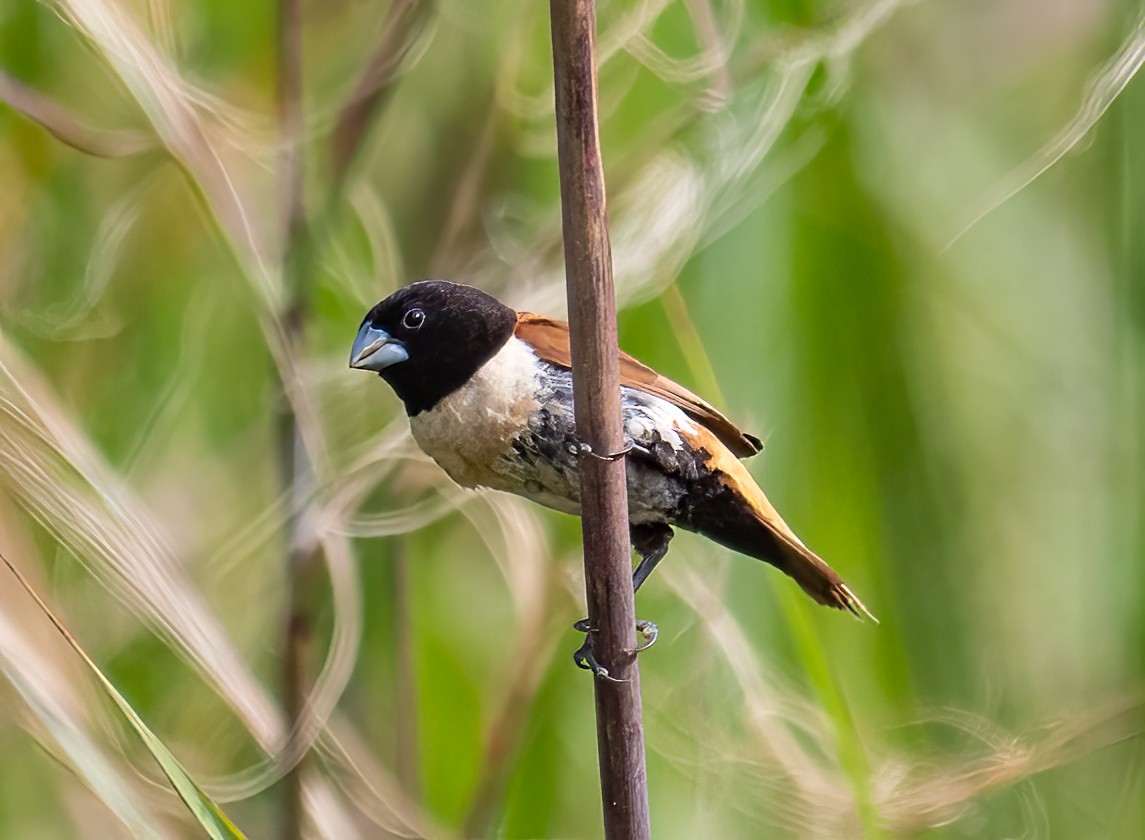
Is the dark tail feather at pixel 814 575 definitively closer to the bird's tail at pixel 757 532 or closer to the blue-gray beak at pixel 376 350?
the bird's tail at pixel 757 532

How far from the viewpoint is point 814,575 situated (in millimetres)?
843

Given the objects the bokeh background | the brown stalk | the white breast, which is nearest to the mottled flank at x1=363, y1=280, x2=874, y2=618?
the white breast

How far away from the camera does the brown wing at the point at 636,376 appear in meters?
0.81

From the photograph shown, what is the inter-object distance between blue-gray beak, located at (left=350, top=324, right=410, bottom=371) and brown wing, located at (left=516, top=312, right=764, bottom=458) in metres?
0.09

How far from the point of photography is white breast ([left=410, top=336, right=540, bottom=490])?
2.56 feet

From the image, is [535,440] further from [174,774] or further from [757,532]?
[174,774]

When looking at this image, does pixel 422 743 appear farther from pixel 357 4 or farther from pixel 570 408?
pixel 357 4

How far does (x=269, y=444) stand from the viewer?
123 cm

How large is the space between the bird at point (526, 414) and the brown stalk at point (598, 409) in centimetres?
11

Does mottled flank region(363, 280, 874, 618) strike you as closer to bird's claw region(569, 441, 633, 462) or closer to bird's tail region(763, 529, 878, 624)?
bird's tail region(763, 529, 878, 624)

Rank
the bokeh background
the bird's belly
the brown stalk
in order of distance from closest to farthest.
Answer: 1. the brown stalk
2. the bird's belly
3. the bokeh background

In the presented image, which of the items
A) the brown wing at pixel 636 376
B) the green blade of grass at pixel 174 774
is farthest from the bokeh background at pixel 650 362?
the green blade of grass at pixel 174 774

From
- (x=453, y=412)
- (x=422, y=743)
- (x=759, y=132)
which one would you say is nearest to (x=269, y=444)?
(x=422, y=743)

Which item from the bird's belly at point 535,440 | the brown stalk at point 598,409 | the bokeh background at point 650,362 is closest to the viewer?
the brown stalk at point 598,409
